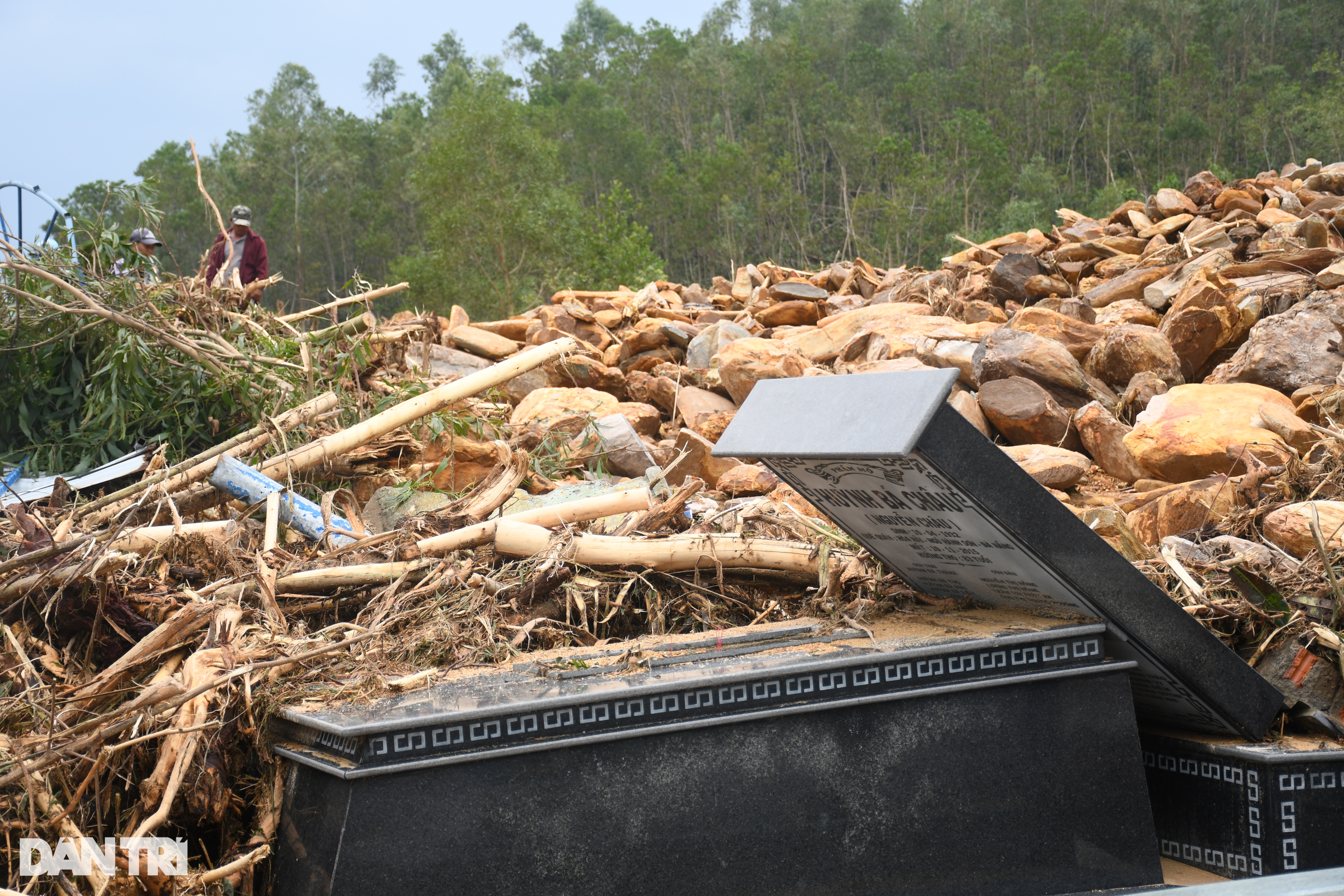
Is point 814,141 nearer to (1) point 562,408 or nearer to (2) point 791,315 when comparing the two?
(2) point 791,315

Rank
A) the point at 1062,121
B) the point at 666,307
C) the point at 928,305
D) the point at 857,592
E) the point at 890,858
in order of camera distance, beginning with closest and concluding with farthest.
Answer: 1. the point at 890,858
2. the point at 857,592
3. the point at 928,305
4. the point at 666,307
5. the point at 1062,121

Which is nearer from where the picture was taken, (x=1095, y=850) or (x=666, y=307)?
(x=1095, y=850)

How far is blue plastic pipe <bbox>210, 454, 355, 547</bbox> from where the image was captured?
3.55 meters

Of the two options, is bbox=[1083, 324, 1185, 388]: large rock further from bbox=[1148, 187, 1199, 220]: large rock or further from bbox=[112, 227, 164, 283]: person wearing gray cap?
bbox=[112, 227, 164, 283]: person wearing gray cap

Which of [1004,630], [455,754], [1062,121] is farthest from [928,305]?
[1062,121]

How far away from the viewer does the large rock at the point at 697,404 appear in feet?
19.8

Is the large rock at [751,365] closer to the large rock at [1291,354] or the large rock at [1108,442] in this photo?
the large rock at [1108,442]

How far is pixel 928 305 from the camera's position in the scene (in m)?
8.15

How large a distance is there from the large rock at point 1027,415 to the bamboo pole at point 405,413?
7.32 feet

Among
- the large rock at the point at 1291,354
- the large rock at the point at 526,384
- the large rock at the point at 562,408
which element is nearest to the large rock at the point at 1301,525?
the large rock at the point at 1291,354

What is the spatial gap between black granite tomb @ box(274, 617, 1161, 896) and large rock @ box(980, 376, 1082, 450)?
3.38m

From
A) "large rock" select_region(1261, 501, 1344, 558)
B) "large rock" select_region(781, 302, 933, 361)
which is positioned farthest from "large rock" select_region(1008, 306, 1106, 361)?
"large rock" select_region(1261, 501, 1344, 558)

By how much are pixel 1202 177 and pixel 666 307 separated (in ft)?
18.6

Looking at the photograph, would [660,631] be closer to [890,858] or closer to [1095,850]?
[890,858]
